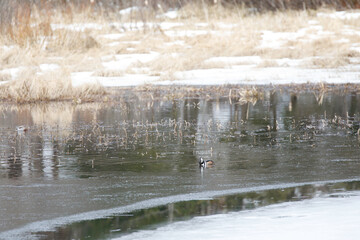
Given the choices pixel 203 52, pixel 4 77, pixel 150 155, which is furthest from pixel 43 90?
pixel 203 52

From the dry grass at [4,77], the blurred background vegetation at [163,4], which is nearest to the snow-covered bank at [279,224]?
the dry grass at [4,77]

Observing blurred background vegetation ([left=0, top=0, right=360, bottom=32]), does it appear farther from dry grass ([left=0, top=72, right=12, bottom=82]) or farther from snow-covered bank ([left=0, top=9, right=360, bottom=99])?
dry grass ([left=0, top=72, right=12, bottom=82])

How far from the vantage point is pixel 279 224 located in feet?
23.2

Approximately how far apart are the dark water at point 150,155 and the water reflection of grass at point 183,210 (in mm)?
40

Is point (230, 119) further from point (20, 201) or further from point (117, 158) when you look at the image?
point (20, 201)

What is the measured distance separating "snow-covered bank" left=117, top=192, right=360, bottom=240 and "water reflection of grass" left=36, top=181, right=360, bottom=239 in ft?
0.78

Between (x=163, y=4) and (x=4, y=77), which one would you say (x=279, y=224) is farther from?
(x=163, y=4)

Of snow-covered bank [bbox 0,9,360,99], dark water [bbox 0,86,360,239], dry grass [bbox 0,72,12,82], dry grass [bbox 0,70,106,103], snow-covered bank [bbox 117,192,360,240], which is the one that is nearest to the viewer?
snow-covered bank [bbox 117,192,360,240]

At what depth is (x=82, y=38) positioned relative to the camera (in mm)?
33125

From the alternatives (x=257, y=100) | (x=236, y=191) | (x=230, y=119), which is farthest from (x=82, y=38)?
(x=236, y=191)

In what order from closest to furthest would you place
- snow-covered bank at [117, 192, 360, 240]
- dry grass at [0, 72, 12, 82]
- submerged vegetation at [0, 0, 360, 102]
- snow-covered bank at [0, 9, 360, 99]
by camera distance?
snow-covered bank at [117, 192, 360, 240]
dry grass at [0, 72, 12, 82]
snow-covered bank at [0, 9, 360, 99]
submerged vegetation at [0, 0, 360, 102]

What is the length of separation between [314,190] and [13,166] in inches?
177

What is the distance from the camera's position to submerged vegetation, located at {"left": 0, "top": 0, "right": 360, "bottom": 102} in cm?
2553

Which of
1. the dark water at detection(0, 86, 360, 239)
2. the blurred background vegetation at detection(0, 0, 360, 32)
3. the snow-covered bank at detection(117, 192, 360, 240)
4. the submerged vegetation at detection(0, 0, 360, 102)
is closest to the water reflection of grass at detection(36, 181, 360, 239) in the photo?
the dark water at detection(0, 86, 360, 239)
